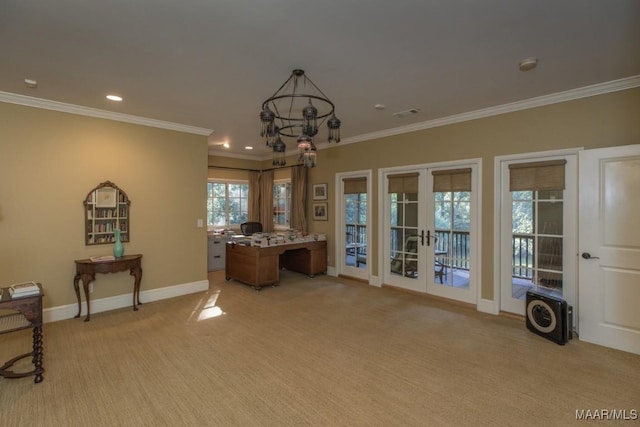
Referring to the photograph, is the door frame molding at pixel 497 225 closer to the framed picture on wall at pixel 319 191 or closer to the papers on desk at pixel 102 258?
the framed picture on wall at pixel 319 191

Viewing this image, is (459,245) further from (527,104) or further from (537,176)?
(527,104)

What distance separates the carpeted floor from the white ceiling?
106 inches

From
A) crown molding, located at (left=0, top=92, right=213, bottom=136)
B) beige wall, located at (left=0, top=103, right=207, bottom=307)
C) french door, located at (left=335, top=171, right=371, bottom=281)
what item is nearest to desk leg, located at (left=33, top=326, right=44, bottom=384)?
beige wall, located at (left=0, top=103, right=207, bottom=307)

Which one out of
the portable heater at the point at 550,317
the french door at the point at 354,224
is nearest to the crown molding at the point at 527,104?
the french door at the point at 354,224

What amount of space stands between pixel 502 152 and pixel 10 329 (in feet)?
17.3

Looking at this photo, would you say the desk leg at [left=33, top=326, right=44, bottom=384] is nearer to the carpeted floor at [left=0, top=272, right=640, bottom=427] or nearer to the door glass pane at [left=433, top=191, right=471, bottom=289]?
the carpeted floor at [left=0, top=272, right=640, bottom=427]

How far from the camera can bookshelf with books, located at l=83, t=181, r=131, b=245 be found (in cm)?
413

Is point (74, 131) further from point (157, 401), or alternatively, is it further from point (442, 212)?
point (442, 212)

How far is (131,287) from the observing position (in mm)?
4488

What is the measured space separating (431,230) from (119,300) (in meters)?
4.64

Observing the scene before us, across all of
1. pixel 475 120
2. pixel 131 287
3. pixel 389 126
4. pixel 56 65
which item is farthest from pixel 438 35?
pixel 131 287

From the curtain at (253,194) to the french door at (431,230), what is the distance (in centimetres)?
352

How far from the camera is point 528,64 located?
2779 mm

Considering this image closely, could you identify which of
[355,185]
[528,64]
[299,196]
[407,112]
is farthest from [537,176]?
[299,196]
